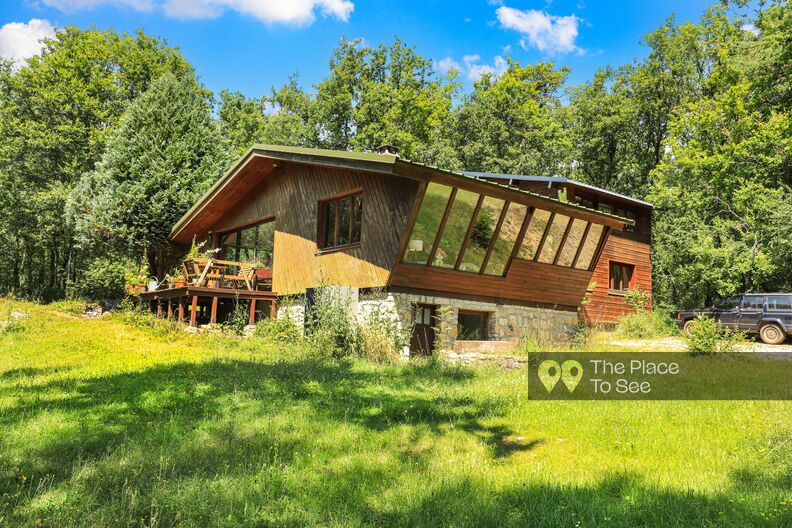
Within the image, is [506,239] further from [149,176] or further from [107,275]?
[107,275]

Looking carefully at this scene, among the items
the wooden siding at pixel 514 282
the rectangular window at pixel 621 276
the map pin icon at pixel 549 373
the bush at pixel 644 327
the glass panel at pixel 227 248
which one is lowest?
the map pin icon at pixel 549 373

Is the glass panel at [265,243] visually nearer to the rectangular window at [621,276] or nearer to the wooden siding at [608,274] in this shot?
the wooden siding at [608,274]

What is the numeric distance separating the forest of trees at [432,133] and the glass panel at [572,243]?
31.7 feet

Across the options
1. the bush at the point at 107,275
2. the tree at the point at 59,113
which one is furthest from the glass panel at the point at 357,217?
the tree at the point at 59,113

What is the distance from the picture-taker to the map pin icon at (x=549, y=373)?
897 centimetres

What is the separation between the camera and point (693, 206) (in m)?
24.8

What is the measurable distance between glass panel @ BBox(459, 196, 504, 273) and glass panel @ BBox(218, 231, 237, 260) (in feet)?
36.7

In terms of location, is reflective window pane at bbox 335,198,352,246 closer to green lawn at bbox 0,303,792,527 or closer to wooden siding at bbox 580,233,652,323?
green lawn at bbox 0,303,792,527

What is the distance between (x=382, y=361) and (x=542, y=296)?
6.59m

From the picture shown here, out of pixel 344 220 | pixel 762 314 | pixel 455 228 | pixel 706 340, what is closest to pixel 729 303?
pixel 762 314

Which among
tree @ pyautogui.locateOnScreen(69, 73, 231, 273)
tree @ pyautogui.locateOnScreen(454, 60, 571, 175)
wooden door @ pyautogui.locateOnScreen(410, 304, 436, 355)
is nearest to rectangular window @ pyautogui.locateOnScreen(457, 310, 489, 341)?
wooden door @ pyautogui.locateOnScreen(410, 304, 436, 355)

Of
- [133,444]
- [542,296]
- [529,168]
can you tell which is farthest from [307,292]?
[529,168]

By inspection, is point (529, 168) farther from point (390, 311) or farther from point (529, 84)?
point (390, 311)

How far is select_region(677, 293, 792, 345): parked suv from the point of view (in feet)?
56.7
